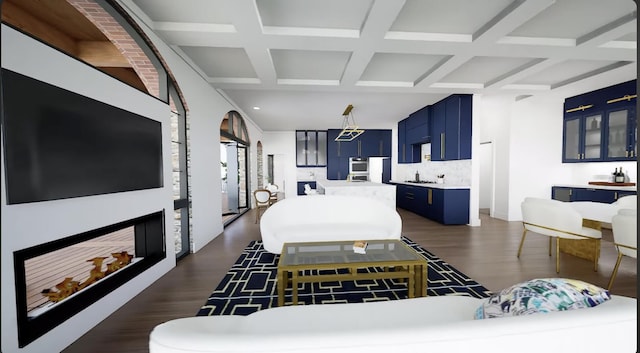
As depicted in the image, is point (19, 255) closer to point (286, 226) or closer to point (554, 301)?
point (286, 226)

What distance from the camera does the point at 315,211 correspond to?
3.50 metres

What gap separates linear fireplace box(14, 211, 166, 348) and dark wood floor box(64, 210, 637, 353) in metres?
0.26

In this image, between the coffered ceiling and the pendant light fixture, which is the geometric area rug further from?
the pendant light fixture

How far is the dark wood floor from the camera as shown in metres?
1.85

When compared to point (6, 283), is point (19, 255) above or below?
above

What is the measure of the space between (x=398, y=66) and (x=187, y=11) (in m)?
2.87

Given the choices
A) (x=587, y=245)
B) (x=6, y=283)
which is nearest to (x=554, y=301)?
(x=6, y=283)

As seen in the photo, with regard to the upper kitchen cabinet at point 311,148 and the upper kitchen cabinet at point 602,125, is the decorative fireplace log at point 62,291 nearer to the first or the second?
the upper kitchen cabinet at point 602,125

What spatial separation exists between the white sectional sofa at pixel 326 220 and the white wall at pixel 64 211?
1382 millimetres

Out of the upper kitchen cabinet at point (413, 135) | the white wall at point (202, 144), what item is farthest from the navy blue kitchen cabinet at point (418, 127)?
the white wall at point (202, 144)

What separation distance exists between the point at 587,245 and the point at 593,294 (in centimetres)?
336

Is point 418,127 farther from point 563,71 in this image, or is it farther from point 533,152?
point 563,71

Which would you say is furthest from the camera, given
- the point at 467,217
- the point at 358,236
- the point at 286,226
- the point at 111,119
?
the point at 467,217

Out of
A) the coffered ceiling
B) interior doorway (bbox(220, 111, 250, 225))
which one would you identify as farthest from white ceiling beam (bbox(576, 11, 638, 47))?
interior doorway (bbox(220, 111, 250, 225))
